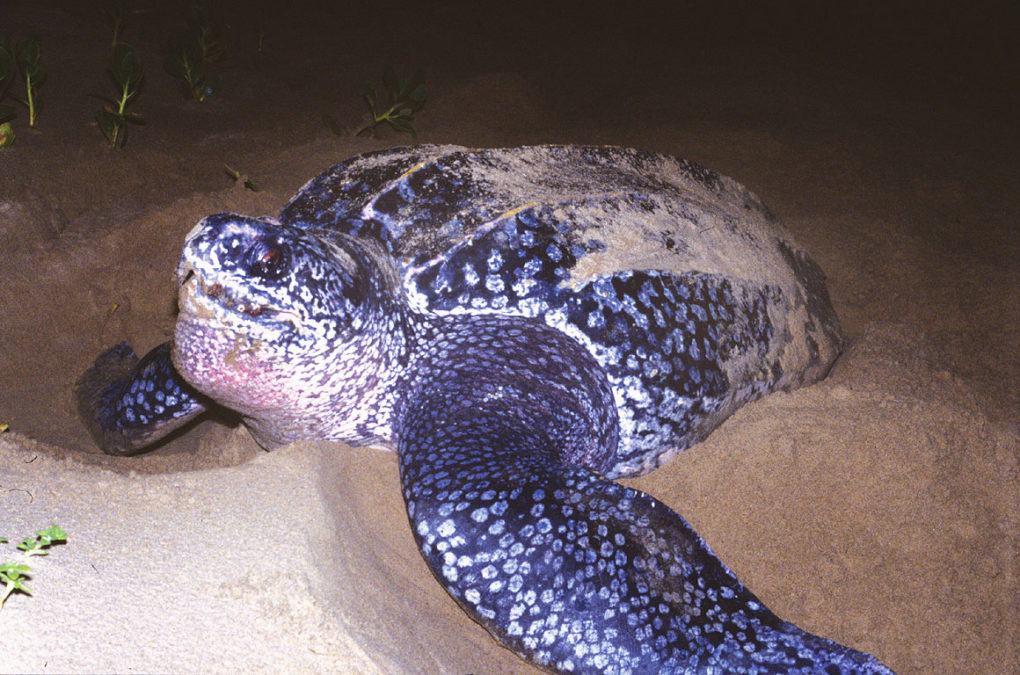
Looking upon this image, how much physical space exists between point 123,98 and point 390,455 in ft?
8.56

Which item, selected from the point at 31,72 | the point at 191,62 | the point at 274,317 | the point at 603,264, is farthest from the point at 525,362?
the point at 191,62

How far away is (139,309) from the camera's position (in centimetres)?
288

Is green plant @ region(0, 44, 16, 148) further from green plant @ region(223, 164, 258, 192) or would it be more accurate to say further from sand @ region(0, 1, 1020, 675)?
green plant @ region(223, 164, 258, 192)

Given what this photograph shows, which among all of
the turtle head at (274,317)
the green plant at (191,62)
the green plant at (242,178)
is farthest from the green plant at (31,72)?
the turtle head at (274,317)

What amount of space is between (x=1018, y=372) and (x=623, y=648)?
2319mm

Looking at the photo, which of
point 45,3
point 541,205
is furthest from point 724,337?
point 45,3

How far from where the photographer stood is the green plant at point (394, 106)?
4141 millimetres

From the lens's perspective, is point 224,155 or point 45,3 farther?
point 45,3

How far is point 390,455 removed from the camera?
208 cm

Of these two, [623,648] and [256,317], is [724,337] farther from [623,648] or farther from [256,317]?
[256,317]

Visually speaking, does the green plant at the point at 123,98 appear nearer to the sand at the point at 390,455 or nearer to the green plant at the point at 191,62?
the sand at the point at 390,455

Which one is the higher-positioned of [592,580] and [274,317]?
[274,317]

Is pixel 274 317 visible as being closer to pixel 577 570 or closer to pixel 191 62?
pixel 577 570

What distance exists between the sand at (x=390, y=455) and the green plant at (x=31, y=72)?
0.12 meters
